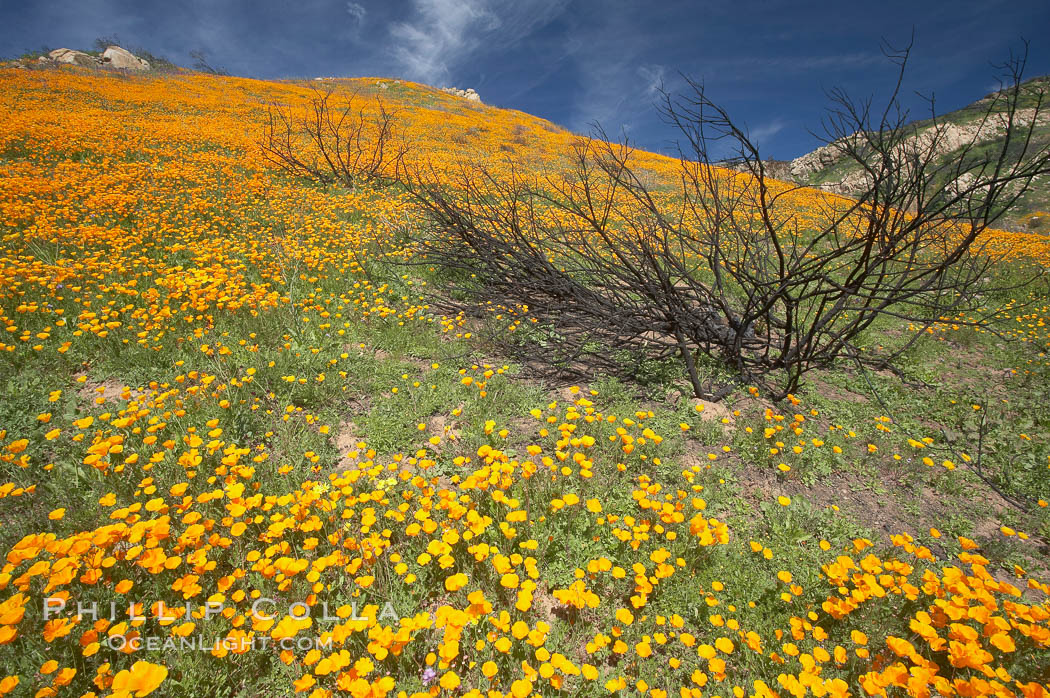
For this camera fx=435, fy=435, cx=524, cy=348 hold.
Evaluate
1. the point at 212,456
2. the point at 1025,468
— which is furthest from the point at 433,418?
the point at 1025,468

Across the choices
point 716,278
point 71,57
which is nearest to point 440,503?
point 716,278

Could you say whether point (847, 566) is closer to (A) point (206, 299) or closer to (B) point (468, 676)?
(B) point (468, 676)

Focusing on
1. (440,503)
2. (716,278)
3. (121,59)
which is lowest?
(440,503)

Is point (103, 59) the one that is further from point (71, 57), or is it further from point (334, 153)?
point (334, 153)

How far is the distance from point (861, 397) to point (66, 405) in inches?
318

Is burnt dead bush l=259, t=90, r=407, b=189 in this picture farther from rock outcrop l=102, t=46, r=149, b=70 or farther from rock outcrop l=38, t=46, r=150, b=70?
rock outcrop l=102, t=46, r=149, b=70

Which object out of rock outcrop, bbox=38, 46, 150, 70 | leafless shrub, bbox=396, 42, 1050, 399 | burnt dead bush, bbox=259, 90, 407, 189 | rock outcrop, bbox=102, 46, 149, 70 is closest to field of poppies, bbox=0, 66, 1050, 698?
leafless shrub, bbox=396, 42, 1050, 399

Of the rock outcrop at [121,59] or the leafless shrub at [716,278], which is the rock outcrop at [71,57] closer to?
the rock outcrop at [121,59]

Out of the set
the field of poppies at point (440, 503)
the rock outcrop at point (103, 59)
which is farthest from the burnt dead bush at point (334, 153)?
the rock outcrop at point (103, 59)

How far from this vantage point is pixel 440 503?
265cm

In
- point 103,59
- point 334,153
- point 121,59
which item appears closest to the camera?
point 334,153

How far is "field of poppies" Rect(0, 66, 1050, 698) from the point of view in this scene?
2061 millimetres

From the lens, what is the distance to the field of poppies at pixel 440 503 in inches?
81.1

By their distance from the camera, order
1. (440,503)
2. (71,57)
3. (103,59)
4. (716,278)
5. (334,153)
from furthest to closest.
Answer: (103,59) < (71,57) < (334,153) < (716,278) < (440,503)
